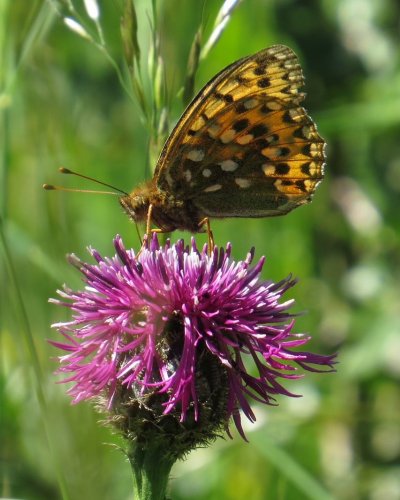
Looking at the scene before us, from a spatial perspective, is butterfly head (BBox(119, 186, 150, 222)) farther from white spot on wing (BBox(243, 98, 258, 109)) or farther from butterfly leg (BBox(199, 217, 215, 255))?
white spot on wing (BBox(243, 98, 258, 109))

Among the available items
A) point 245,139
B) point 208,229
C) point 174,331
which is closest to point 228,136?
point 245,139

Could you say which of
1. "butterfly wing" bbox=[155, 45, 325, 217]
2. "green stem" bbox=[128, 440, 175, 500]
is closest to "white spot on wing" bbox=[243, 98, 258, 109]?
"butterfly wing" bbox=[155, 45, 325, 217]

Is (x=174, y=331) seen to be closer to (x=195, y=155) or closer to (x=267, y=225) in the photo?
(x=195, y=155)

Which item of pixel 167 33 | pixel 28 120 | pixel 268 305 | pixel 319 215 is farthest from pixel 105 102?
pixel 268 305

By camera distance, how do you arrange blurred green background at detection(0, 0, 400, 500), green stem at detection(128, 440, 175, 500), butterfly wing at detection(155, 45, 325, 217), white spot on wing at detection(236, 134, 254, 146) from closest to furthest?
green stem at detection(128, 440, 175, 500)
butterfly wing at detection(155, 45, 325, 217)
white spot on wing at detection(236, 134, 254, 146)
blurred green background at detection(0, 0, 400, 500)

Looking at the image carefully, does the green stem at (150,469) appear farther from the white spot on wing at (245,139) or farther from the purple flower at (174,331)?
the white spot on wing at (245,139)

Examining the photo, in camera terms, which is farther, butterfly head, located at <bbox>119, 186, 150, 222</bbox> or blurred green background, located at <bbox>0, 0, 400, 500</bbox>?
blurred green background, located at <bbox>0, 0, 400, 500</bbox>

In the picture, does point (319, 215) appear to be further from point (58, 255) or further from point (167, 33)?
point (58, 255)
